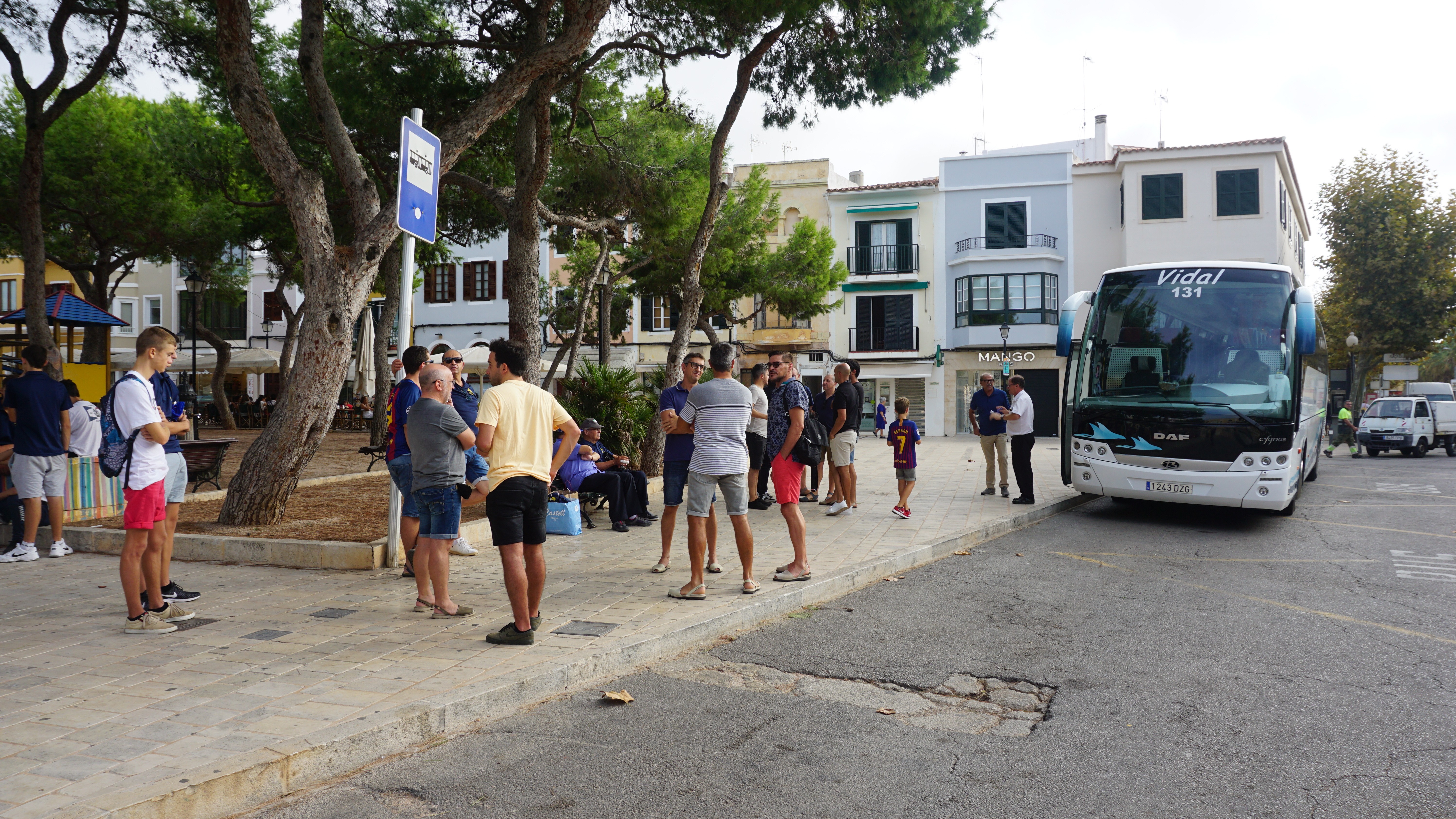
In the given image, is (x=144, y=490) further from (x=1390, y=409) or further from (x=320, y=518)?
(x=1390, y=409)

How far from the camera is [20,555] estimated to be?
7906 mm

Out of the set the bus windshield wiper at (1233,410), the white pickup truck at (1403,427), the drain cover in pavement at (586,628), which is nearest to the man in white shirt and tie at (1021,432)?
the bus windshield wiper at (1233,410)

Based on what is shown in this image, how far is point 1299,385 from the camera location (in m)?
10.6

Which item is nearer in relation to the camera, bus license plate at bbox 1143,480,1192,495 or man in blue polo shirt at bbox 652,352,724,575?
man in blue polo shirt at bbox 652,352,724,575

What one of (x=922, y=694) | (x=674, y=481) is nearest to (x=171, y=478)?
(x=674, y=481)

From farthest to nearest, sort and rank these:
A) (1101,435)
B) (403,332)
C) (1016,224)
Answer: (1016,224) < (1101,435) < (403,332)

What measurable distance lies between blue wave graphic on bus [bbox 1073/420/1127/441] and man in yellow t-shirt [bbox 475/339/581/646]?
783 cm

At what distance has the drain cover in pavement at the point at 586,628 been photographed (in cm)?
543

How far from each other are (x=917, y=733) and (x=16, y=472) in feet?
26.0

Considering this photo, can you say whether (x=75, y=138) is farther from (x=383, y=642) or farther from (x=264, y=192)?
(x=383, y=642)

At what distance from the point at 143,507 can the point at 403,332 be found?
6.64ft

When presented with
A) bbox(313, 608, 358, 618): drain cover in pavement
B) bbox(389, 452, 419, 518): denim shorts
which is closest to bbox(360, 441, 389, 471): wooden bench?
bbox(389, 452, 419, 518): denim shorts

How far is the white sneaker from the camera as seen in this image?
7871 mm

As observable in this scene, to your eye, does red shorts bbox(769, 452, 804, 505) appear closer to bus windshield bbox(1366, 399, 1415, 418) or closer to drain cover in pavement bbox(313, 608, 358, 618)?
drain cover in pavement bbox(313, 608, 358, 618)
